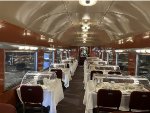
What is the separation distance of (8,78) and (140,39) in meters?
4.28

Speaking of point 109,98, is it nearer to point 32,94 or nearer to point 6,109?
point 32,94

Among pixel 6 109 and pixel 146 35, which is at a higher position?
pixel 146 35

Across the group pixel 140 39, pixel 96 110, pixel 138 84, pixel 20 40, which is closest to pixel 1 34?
pixel 20 40

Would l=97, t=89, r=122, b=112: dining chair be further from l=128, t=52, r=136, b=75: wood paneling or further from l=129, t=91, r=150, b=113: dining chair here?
l=128, t=52, r=136, b=75: wood paneling

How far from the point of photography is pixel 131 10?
5859 mm

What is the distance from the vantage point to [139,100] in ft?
18.1

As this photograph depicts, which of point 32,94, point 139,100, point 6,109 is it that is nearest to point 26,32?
point 32,94

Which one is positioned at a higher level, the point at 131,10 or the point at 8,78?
the point at 131,10

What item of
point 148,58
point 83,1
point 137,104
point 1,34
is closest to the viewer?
point 83,1

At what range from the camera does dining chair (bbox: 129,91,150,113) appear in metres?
5.50

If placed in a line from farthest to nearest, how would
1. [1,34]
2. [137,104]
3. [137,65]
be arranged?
[137,65] → [137,104] → [1,34]

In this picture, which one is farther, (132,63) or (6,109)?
(132,63)

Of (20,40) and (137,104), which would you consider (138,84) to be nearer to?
(137,104)

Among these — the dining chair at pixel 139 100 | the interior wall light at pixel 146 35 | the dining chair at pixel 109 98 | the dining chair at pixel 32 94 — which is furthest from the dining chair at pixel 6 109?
the interior wall light at pixel 146 35
